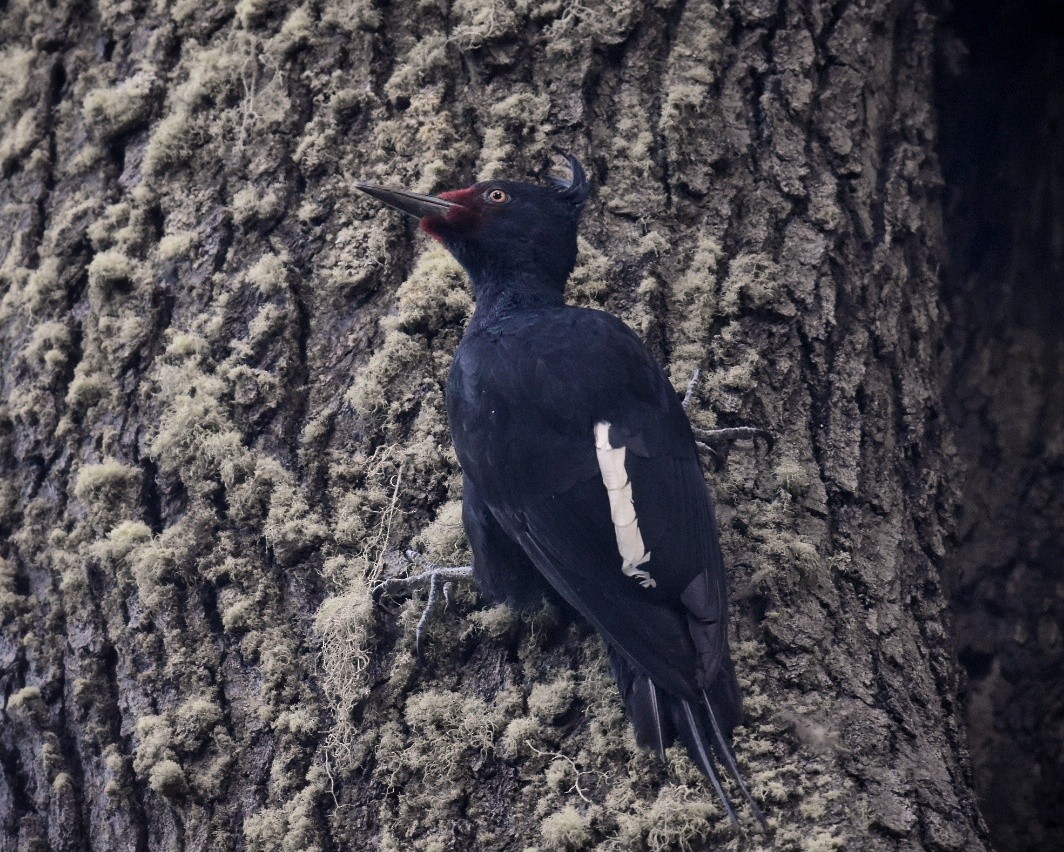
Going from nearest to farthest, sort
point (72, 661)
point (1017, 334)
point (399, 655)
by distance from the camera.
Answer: point (399, 655)
point (72, 661)
point (1017, 334)

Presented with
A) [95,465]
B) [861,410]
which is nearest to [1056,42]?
[861,410]

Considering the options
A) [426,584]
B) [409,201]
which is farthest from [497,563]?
[409,201]

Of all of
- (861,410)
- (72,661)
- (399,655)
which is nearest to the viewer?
(399,655)

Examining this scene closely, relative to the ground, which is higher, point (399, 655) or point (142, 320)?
point (142, 320)

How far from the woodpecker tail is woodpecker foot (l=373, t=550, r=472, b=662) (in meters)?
0.44

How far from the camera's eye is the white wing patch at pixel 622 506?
2107 mm

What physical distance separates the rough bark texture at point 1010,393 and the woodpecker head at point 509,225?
1.35 m

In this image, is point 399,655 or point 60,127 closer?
point 399,655

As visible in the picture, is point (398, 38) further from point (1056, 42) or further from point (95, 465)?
point (1056, 42)

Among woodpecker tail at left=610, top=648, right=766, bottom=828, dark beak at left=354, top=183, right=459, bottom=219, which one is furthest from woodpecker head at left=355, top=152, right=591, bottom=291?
woodpecker tail at left=610, top=648, right=766, bottom=828

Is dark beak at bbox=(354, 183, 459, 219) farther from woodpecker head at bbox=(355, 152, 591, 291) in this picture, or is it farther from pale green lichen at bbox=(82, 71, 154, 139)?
pale green lichen at bbox=(82, 71, 154, 139)

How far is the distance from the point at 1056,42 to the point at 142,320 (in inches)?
121

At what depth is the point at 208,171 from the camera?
109 inches

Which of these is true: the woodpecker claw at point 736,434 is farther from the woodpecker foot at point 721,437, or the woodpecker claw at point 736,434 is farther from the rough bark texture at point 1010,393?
the rough bark texture at point 1010,393
